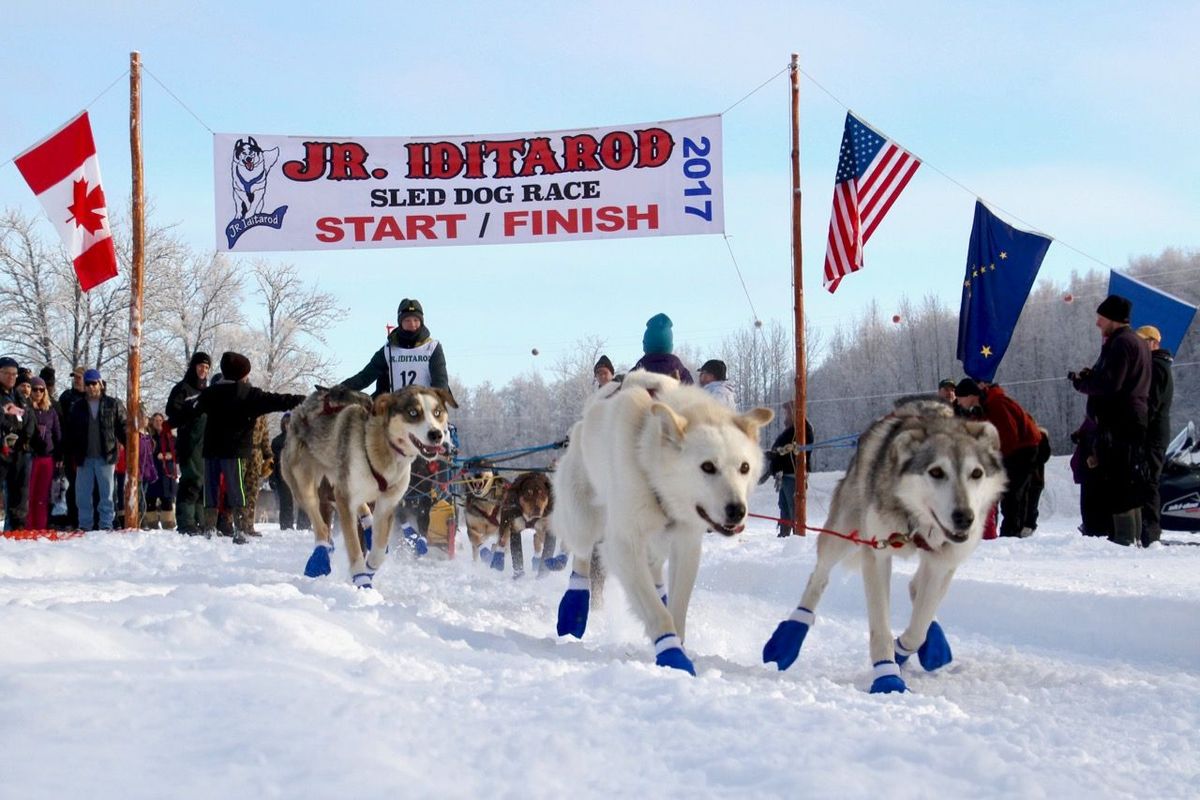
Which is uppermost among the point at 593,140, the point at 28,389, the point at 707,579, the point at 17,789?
the point at 593,140

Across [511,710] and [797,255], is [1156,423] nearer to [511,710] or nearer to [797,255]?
[797,255]

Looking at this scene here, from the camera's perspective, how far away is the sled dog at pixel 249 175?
1178cm

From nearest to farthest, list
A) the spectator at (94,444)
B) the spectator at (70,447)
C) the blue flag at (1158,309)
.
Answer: the blue flag at (1158,309) → the spectator at (94,444) → the spectator at (70,447)

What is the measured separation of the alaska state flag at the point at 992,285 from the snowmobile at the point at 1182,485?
200 cm

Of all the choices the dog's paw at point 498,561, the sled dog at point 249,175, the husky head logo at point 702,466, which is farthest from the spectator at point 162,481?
the husky head logo at point 702,466

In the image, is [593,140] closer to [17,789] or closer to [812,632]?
[812,632]

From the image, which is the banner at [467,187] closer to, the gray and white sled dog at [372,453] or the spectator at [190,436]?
the spectator at [190,436]

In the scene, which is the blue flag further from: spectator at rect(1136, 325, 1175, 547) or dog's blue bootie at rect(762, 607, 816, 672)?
dog's blue bootie at rect(762, 607, 816, 672)

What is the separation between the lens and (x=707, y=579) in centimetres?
A: 839

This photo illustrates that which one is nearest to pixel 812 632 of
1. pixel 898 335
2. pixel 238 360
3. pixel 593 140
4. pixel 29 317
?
pixel 238 360

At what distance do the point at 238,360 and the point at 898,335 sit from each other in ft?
160

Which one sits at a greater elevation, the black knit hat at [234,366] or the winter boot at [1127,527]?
the black knit hat at [234,366]

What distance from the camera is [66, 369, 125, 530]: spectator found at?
1123cm

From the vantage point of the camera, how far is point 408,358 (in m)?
7.89
